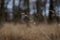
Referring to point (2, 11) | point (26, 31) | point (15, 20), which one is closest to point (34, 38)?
point (26, 31)

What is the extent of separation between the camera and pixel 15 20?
179 inches

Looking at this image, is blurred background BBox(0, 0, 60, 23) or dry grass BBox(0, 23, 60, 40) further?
blurred background BBox(0, 0, 60, 23)

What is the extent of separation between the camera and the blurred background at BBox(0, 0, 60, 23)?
4.51 meters

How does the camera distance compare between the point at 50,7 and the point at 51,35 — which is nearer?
the point at 51,35

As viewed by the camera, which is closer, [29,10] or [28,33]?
[28,33]

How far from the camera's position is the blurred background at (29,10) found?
451cm

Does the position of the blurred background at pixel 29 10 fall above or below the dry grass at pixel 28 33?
above

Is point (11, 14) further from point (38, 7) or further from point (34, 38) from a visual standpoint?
point (34, 38)

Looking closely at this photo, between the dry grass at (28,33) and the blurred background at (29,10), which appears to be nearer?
the dry grass at (28,33)

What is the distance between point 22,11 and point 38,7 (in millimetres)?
433

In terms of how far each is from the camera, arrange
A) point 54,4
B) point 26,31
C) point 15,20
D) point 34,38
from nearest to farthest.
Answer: point 34,38 < point 26,31 < point 15,20 < point 54,4

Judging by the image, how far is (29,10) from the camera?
15.6 ft

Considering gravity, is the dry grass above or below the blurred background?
below

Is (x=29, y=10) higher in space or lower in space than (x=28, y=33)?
higher
